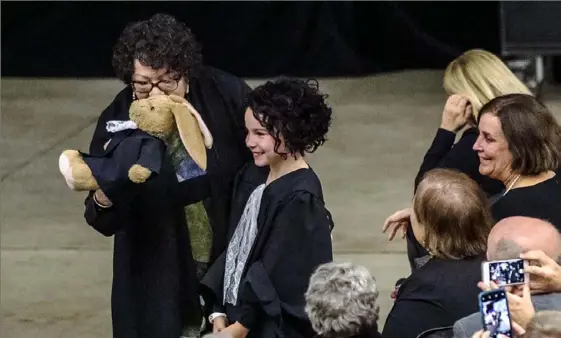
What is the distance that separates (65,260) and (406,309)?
3.61m

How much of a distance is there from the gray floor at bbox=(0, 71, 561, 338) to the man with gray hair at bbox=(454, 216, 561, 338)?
274 centimetres

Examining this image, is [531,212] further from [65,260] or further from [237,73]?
[237,73]

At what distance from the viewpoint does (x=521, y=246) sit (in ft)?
9.53

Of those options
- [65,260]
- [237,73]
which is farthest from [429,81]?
[65,260]

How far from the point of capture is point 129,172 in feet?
12.0

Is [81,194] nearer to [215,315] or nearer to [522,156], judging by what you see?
[215,315]

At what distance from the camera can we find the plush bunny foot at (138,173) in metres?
3.66

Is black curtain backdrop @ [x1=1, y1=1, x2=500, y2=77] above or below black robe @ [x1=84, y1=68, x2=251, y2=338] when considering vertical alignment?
below

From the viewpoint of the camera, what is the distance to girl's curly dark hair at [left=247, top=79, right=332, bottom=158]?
3.81 meters

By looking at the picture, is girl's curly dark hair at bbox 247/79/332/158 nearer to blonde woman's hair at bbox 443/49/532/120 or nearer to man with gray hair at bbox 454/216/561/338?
blonde woman's hair at bbox 443/49/532/120

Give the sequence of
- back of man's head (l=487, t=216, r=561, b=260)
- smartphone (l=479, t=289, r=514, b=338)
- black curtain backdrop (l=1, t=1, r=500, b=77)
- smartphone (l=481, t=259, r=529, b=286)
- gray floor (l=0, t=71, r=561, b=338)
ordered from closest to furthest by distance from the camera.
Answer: smartphone (l=479, t=289, r=514, b=338) < smartphone (l=481, t=259, r=529, b=286) < back of man's head (l=487, t=216, r=561, b=260) < gray floor (l=0, t=71, r=561, b=338) < black curtain backdrop (l=1, t=1, r=500, b=77)

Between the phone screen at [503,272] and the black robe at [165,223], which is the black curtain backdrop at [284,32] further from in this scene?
the phone screen at [503,272]

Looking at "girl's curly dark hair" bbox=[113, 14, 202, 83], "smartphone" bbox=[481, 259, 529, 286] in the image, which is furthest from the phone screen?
"girl's curly dark hair" bbox=[113, 14, 202, 83]

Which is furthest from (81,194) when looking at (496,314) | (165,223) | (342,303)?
(496,314)
